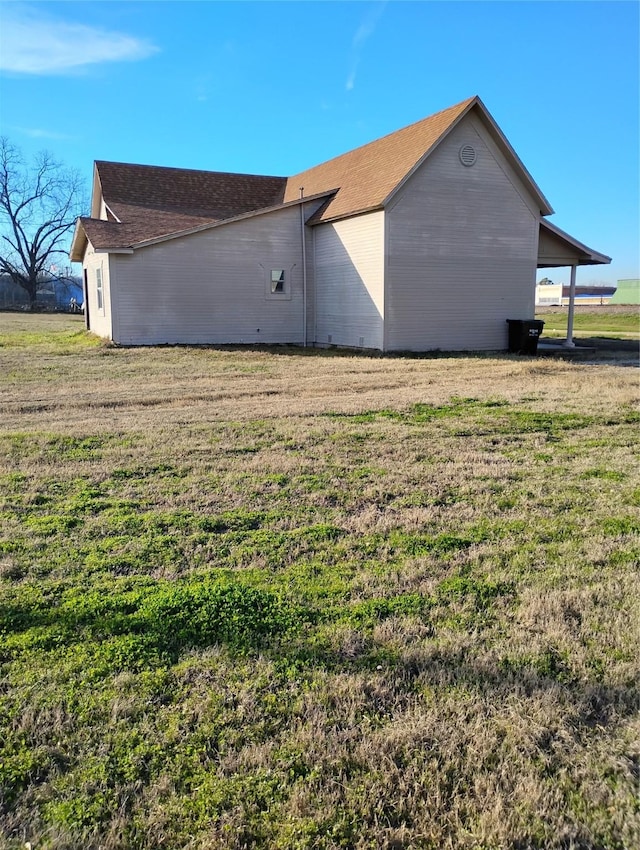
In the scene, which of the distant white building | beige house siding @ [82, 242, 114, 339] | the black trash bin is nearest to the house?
beige house siding @ [82, 242, 114, 339]

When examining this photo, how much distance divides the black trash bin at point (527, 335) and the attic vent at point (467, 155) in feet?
15.7

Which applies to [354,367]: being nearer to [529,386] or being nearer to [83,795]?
[529,386]

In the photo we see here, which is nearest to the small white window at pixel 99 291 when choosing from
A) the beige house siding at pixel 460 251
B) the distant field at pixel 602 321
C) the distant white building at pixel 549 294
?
the beige house siding at pixel 460 251

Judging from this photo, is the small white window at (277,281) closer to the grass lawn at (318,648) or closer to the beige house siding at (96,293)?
the beige house siding at (96,293)

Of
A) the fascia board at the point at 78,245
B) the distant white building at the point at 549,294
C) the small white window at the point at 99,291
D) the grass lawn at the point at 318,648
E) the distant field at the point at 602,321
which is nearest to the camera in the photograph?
the grass lawn at the point at 318,648

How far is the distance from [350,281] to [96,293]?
9.00 m

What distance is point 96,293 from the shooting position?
2188 centimetres

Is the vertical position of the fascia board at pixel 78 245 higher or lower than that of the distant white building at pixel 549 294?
lower

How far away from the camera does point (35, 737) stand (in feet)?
7.54

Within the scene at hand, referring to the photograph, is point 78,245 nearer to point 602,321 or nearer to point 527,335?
point 527,335

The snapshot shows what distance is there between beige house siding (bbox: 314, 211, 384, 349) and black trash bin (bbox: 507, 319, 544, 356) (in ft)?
14.4

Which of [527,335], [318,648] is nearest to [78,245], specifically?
[527,335]

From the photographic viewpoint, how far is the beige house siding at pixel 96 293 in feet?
61.8

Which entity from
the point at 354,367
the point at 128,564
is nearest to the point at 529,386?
the point at 354,367
